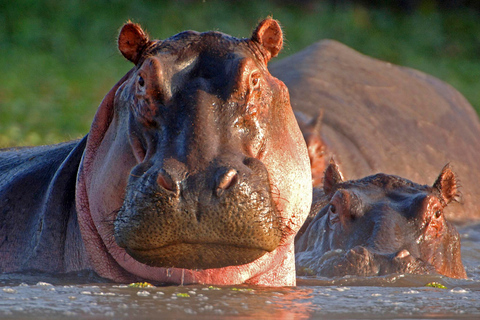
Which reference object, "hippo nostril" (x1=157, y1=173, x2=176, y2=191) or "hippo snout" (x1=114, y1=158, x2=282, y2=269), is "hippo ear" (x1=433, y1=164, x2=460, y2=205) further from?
"hippo nostril" (x1=157, y1=173, x2=176, y2=191)

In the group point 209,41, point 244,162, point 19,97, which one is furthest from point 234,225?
point 19,97

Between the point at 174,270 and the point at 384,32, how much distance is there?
59.0 ft

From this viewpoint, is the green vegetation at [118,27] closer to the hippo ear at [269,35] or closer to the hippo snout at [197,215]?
the hippo ear at [269,35]

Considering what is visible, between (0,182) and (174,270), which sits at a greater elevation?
(0,182)

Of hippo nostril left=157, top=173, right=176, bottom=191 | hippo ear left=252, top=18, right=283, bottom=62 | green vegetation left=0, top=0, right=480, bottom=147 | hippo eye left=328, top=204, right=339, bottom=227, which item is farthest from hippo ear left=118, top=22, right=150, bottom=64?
green vegetation left=0, top=0, right=480, bottom=147

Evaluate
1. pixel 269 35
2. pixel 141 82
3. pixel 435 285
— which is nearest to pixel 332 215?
pixel 435 285

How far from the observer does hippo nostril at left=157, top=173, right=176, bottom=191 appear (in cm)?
285

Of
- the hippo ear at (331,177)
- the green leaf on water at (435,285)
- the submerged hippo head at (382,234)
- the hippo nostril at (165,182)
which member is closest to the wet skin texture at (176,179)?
the hippo nostril at (165,182)

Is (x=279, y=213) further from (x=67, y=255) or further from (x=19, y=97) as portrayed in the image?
(x=19, y=97)

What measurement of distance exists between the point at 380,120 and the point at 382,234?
4.57 meters

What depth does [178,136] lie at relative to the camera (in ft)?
9.93

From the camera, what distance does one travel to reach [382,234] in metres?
4.60

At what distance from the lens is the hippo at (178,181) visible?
2896 mm

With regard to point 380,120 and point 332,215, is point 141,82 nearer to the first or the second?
point 332,215
